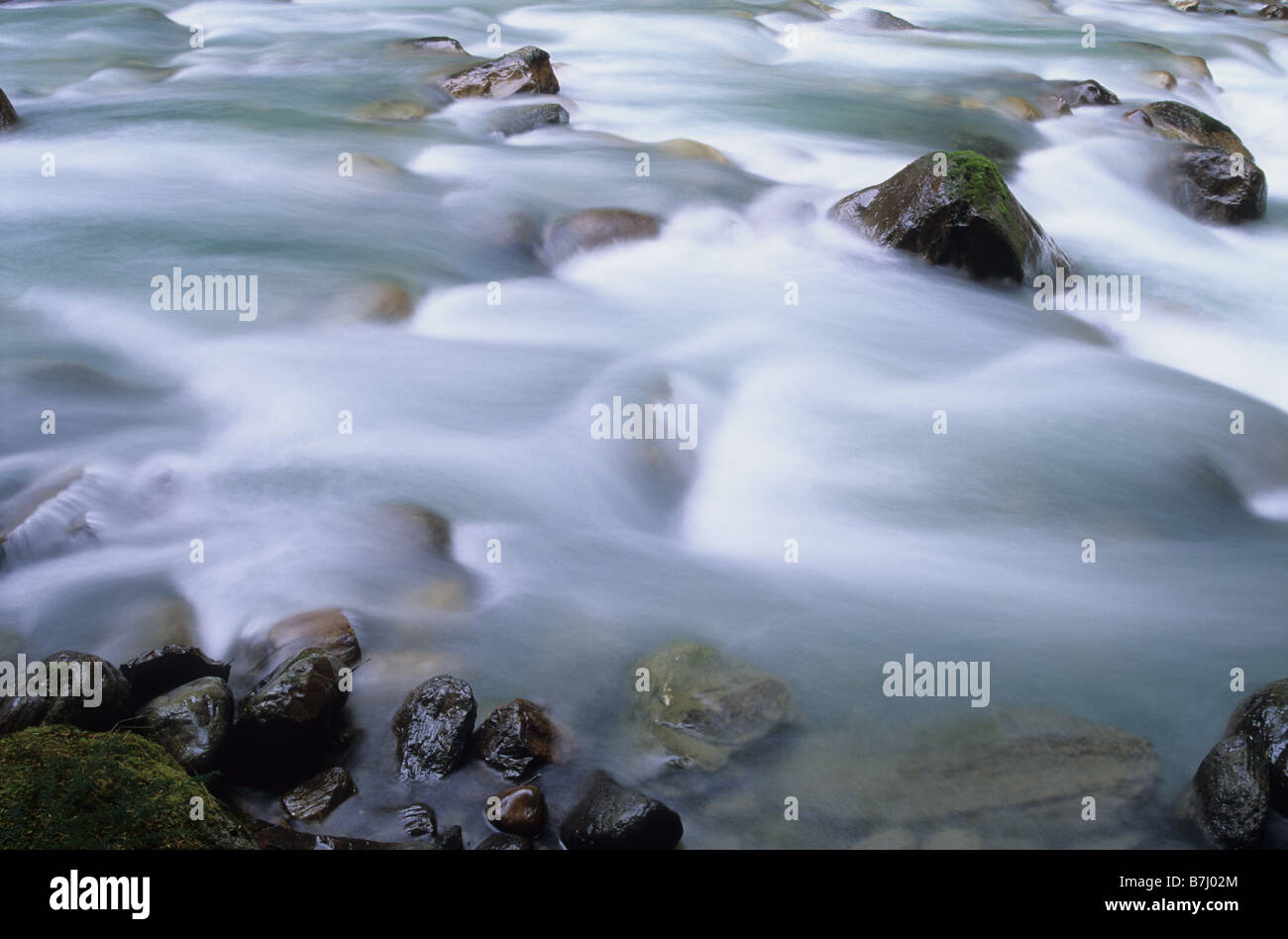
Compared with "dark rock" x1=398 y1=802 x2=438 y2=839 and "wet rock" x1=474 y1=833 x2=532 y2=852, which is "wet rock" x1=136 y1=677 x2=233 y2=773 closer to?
"dark rock" x1=398 y1=802 x2=438 y2=839

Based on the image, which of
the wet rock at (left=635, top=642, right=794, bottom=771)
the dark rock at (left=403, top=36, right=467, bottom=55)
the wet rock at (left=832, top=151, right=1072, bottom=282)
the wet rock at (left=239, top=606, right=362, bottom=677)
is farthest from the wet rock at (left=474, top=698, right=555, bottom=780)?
the dark rock at (left=403, top=36, right=467, bottom=55)

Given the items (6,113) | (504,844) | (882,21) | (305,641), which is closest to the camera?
(504,844)

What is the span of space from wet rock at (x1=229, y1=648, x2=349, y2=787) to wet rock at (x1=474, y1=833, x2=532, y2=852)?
0.70 m

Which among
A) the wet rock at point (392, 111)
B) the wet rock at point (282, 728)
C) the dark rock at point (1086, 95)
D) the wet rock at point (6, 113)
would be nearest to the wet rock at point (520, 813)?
the wet rock at point (282, 728)

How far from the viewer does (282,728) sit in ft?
12.4

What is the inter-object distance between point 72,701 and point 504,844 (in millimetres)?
1498

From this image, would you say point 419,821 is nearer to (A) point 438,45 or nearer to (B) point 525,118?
(B) point 525,118

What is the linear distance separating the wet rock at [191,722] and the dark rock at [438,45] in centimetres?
992

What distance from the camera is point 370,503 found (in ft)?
17.3

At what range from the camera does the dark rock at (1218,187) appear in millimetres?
9859

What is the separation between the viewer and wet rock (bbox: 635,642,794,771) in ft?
13.3

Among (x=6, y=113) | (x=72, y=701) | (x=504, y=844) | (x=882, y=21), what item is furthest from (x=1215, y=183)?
(x=6, y=113)
